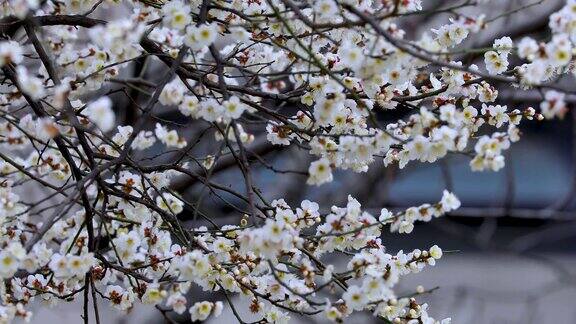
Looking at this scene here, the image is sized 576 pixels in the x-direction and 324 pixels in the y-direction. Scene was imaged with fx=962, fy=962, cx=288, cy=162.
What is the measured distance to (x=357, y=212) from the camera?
2.16m

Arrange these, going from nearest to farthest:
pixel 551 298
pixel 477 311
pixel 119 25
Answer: pixel 119 25 → pixel 477 311 → pixel 551 298

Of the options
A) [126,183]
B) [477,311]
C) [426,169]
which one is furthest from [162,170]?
[426,169]

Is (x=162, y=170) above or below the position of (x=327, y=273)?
above

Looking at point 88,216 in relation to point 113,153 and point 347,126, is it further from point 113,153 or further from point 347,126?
point 347,126

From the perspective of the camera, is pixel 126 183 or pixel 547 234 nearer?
pixel 126 183

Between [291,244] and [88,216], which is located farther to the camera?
[88,216]

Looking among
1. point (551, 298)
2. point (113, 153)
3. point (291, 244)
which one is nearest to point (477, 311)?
point (551, 298)

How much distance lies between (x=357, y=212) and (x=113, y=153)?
0.80 metres

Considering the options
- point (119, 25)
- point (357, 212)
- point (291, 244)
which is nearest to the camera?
point (119, 25)

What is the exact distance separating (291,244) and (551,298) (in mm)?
5342

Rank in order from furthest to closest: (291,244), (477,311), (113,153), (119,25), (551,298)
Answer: (551,298) < (477,311) < (113,153) < (291,244) < (119,25)

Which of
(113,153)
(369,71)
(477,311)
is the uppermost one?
(477,311)

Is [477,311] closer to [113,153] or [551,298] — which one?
[551,298]

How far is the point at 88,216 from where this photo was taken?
90.2 inches
